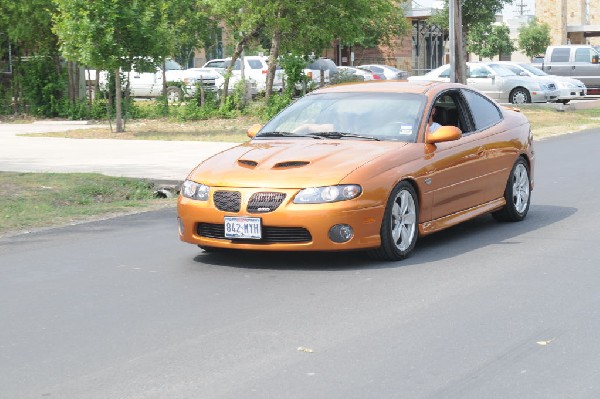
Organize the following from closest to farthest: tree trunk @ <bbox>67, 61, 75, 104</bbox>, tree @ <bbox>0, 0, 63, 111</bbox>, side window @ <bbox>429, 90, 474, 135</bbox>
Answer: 1. side window @ <bbox>429, 90, 474, 135</bbox>
2. tree @ <bbox>0, 0, 63, 111</bbox>
3. tree trunk @ <bbox>67, 61, 75, 104</bbox>

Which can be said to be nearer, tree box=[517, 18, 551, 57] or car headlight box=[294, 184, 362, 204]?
car headlight box=[294, 184, 362, 204]

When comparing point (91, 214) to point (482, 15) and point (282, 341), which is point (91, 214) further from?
point (482, 15)

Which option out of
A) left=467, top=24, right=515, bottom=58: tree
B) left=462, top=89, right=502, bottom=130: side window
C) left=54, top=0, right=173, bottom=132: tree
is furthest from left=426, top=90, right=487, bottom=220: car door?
left=467, top=24, right=515, bottom=58: tree

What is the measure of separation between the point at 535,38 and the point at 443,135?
82.2m

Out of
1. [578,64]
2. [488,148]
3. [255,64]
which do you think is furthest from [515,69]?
[488,148]

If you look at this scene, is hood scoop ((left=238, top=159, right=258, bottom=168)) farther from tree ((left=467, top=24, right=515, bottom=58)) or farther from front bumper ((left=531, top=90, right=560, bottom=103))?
tree ((left=467, top=24, right=515, bottom=58))

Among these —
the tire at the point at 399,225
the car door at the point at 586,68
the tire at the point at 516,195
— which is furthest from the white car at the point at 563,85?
the tire at the point at 399,225

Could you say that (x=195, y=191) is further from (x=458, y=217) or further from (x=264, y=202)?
(x=458, y=217)

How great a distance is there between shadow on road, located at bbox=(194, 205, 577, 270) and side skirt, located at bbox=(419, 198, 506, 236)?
0.19m

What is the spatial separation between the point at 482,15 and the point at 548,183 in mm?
26434

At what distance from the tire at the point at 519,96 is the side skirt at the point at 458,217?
25680mm

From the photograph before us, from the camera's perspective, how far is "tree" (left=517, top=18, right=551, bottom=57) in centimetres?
8956

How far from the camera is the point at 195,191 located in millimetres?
9695

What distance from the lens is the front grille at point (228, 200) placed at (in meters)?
9.33
